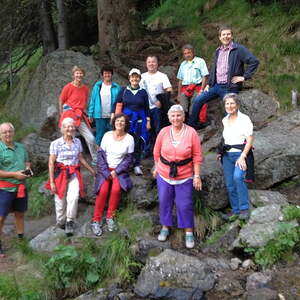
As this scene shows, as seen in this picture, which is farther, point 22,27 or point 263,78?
point 22,27

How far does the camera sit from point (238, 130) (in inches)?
232

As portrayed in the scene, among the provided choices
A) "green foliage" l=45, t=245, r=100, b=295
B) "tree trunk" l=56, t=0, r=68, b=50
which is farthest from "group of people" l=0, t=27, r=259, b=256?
"tree trunk" l=56, t=0, r=68, b=50

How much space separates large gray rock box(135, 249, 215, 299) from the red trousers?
1279 millimetres

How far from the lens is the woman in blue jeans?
19.1 ft

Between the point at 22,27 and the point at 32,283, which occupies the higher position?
the point at 22,27

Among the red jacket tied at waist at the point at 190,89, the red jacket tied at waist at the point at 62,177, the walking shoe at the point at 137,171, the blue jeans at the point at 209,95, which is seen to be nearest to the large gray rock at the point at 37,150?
the walking shoe at the point at 137,171

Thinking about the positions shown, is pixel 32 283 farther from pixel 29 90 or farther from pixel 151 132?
pixel 29 90

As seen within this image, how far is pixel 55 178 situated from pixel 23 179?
1.61 feet

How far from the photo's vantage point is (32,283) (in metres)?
5.54

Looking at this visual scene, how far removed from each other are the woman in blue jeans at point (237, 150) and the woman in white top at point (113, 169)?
5.01ft

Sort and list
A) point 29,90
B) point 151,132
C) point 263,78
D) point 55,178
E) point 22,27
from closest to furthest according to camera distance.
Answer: point 55,178 → point 151,132 → point 263,78 → point 29,90 → point 22,27

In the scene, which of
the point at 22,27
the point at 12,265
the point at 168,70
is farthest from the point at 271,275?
the point at 22,27

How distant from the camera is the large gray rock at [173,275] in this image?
5.34m

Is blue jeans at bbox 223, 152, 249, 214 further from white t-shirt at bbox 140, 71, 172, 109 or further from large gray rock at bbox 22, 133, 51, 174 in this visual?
large gray rock at bbox 22, 133, 51, 174
